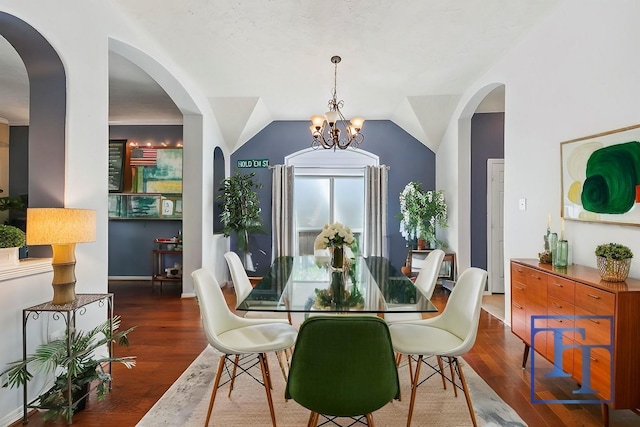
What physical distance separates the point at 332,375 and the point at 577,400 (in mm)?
1813

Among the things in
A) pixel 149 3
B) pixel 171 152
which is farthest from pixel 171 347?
pixel 171 152

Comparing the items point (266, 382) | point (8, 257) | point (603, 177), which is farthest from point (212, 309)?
point (603, 177)

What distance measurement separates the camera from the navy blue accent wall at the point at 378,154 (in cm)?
603

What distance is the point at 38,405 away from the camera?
198 cm

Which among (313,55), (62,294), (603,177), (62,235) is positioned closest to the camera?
(62,235)

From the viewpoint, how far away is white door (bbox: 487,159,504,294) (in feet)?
16.7

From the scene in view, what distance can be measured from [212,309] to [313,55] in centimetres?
268

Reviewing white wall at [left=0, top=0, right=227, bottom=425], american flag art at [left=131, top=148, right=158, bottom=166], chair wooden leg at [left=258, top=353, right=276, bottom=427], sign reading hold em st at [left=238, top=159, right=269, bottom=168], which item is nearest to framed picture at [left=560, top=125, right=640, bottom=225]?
chair wooden leg at [left=258, top=353, right=276, bottom=427]

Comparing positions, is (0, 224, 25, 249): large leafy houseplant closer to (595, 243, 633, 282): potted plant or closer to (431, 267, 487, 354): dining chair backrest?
(431, 267, 487, 354): dining chair backrest

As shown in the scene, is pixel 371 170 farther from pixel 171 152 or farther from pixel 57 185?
pixel 57 185

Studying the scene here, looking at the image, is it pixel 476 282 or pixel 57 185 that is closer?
pixel 476 282

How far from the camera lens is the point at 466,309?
207 cm

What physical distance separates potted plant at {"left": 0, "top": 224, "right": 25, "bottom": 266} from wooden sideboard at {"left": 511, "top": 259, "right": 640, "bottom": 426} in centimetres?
323

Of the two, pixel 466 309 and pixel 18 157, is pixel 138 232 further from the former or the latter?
pixel 466 309
